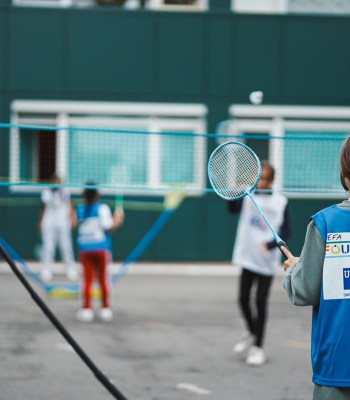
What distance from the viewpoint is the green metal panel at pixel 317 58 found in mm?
19812

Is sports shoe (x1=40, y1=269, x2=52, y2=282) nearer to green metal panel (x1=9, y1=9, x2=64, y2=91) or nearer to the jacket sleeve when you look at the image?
green metal panel (x1=9, y1=9, x2=64, y2=91)

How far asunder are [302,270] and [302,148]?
41.7 feet

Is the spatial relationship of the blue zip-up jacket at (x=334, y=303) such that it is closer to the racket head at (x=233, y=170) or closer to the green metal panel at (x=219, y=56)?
the racket head at (x=233, y=170)

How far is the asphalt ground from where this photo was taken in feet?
24.6

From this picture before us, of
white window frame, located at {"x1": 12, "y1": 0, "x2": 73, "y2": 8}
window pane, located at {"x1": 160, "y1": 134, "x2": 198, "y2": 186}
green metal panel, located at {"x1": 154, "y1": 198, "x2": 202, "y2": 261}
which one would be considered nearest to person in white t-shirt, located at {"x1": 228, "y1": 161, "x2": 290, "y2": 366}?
window pane, located at {"x1": 160, "y1": 134, "x2": 198, "y2": 186}

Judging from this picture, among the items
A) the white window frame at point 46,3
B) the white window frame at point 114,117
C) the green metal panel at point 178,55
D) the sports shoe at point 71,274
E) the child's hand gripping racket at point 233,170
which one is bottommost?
the sports shoe at point 71,274

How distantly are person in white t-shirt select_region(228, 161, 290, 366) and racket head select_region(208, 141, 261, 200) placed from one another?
3.47 m

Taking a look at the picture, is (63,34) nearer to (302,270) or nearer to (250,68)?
(250,68)

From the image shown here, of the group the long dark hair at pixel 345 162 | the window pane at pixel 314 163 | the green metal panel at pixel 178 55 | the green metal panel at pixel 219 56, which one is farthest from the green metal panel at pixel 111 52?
the long dark hair at pixel 345 162

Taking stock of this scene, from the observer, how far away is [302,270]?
400 centimetres

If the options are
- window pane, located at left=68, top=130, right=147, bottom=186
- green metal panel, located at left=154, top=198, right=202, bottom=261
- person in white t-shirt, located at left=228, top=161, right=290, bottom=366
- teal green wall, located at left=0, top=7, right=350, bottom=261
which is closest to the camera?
person in white t-shirt, located at left=228, top=161, right=290, bottom=366

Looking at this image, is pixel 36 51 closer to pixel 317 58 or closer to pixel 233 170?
pixel 317 58

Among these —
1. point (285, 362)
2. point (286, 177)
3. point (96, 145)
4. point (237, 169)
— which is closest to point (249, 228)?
point (285, 362)

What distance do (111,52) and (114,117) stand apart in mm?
1401
